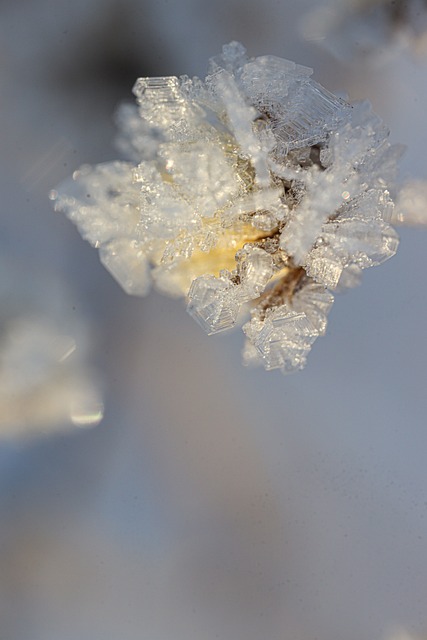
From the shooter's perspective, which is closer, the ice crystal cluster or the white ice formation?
the ice crystal cluster

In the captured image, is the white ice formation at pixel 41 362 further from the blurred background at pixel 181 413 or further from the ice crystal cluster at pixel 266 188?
the ice crystal cluster at pixel 266 188

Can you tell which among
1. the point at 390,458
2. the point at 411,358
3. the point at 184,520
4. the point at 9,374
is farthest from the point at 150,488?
the point at 411,358

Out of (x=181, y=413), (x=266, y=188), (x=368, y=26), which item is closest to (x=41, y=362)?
(x=181, y=413)

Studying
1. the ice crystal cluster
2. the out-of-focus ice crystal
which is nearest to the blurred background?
the out-of-focus ice crystal

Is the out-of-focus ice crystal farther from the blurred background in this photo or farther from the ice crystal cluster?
the ice crystal cluster

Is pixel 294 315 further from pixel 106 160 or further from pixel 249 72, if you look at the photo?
pixel 106 160

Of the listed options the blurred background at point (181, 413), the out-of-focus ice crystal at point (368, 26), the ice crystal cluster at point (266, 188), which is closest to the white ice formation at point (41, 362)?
the blurred background at point (181, 413)
